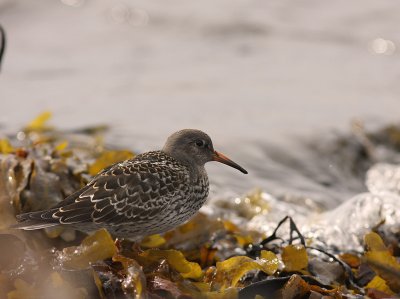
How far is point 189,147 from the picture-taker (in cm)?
454

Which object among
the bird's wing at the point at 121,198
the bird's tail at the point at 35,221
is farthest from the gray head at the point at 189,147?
the bird's tail at the point at 35,221

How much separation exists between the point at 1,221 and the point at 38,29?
286 inches

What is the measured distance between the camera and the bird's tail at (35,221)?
3.79m

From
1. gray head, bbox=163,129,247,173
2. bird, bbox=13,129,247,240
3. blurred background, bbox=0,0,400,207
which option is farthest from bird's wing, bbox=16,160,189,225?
blurred background, bbox=0,0,400,207

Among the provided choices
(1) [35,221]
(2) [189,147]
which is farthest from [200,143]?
(1) [35,221]

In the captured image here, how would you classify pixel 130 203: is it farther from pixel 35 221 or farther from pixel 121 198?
pixel 35 221

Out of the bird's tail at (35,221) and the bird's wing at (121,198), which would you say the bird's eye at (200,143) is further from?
the bird's tail at (35,221)

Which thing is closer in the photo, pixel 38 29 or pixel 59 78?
pixel 59 78

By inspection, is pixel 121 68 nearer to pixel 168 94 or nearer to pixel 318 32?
pixel 168 94

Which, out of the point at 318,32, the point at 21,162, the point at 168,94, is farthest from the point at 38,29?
the point at 21,162

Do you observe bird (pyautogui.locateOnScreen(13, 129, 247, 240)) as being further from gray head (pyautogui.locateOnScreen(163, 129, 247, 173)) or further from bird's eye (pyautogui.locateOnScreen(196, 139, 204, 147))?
bird's eye (pyautogui.locateOnScreen(196, 139, 204, 147))

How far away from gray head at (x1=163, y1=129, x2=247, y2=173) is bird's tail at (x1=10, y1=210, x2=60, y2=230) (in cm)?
92

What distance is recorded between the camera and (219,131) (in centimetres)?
773

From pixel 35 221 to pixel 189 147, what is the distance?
1.10m
